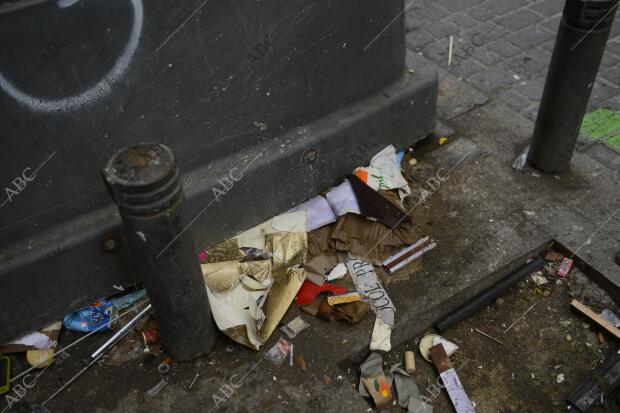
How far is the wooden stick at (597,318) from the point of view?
10.6ft

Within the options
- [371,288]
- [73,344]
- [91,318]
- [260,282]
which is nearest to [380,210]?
[371,288]

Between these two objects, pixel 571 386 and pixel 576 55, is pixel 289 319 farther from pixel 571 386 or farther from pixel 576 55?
pixel 576 55

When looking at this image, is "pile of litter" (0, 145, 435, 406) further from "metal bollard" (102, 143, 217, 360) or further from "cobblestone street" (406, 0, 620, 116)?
"cobblestone street" (406, 0, 620, 116)

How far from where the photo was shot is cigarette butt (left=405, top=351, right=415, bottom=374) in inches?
123

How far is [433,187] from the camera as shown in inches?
158

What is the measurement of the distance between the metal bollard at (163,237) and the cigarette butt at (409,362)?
1.14 metres

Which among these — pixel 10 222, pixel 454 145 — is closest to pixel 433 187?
pixel 454 145

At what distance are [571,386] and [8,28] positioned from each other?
3329 millimetres

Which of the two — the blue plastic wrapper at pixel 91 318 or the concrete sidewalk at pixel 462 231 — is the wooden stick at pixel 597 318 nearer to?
the concrete sidewalk at pixel 462 231

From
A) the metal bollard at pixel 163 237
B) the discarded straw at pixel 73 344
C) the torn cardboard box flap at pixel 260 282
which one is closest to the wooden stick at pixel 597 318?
the torn cardboard box flap at pixel 260 282

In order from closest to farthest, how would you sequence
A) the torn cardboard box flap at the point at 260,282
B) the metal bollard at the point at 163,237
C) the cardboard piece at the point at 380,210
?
1. the metal bollard at the point at 163,237
2. the torn cardboard box flap at the point at 260,282
3. the cardboard piece at the point at 380,210

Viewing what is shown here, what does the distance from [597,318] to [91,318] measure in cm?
300

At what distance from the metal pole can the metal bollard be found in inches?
101

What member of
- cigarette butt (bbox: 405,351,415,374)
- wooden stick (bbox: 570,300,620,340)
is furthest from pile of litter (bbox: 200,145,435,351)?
wooden stick (bbox: 570,300,620,340)
